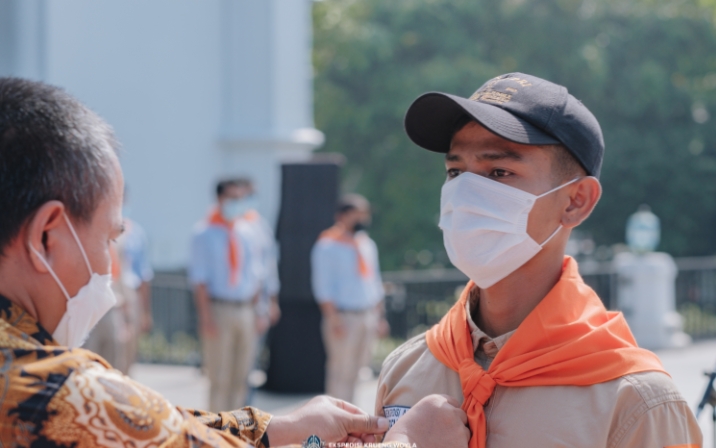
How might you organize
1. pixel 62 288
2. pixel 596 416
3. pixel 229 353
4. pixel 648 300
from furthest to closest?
1. pixel 648 300
2. pixel 229 353
3. pixel 596 416
4. pixel 62 288

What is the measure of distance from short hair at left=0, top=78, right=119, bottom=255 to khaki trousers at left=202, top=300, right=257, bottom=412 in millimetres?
6057

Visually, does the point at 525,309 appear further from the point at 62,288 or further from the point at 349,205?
the point at 349,205

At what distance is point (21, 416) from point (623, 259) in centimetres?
1204

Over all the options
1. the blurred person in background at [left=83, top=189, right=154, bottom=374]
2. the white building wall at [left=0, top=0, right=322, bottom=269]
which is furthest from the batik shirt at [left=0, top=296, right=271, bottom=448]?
the white building wall at [left=0, top=0, right=322, bottom=269]

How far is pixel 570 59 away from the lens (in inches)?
896

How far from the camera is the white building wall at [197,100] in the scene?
1289 centimetres

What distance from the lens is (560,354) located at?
207cm

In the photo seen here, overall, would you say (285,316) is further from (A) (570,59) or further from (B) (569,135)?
(A) (570,59)

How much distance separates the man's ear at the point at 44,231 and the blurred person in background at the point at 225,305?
604 centimetres

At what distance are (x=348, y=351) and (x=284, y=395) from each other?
132 centimetres

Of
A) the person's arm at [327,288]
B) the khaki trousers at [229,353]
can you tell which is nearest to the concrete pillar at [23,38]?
the khaki trousers at [229,353]

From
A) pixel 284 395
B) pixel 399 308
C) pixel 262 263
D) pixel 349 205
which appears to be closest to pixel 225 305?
pixel 262 263

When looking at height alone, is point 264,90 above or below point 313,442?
above

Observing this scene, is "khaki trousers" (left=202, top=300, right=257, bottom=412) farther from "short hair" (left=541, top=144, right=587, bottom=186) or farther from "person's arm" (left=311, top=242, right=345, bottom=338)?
"short hair" (left=541, top=144, right=587, bottom=186)
